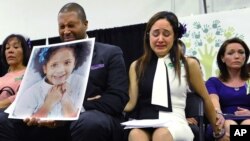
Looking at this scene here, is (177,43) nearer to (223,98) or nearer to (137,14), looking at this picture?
(223,98)

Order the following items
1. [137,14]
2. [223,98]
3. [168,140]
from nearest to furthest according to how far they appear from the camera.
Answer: [168,140], [223,98], [137,14]

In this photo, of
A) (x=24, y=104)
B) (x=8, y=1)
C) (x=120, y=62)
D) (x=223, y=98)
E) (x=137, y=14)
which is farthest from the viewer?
(x=8, y=1)

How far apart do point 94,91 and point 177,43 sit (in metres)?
0.54

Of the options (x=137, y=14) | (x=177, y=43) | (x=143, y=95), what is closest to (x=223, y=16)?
(x=137, y=14)

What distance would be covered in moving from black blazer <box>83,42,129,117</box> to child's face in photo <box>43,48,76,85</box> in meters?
0.16

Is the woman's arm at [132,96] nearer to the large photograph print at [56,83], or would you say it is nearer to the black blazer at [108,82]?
the black blazer at [108,82]

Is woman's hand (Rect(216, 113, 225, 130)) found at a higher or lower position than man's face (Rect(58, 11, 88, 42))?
lower

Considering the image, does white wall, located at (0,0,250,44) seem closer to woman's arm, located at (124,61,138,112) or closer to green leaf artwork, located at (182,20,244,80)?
green leaf artwork, located at (182,20,244,80)

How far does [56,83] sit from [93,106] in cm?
22

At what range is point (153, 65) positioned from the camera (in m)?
2.17

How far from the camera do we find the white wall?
169 inches

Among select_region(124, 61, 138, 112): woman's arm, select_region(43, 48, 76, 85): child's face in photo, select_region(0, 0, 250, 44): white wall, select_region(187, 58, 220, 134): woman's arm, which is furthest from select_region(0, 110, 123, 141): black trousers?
select_region(0, 0, 250, 44): white wall

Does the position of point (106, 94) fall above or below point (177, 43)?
below

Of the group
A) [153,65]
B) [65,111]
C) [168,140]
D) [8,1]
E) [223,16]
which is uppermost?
[8,1]
